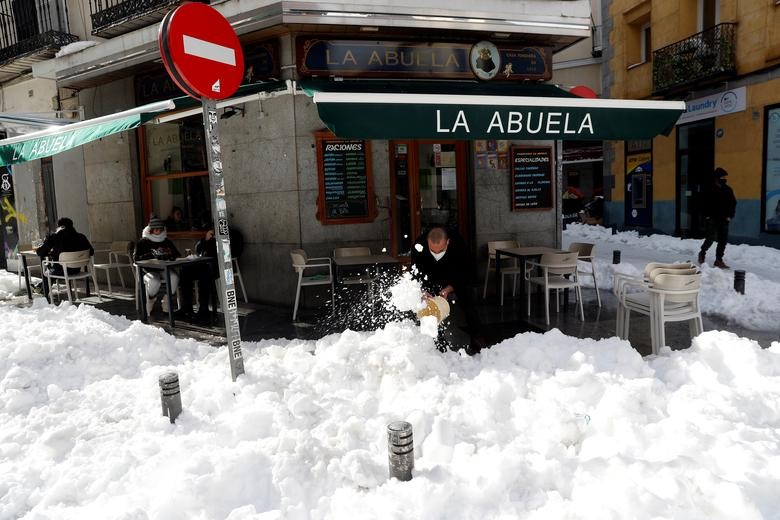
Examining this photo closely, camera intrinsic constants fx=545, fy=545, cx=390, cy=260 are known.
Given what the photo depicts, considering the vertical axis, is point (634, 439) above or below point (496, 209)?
below

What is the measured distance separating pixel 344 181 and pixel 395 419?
5265 millimetres

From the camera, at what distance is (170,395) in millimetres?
3938

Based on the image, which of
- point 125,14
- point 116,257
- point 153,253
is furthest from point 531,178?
point 125,14

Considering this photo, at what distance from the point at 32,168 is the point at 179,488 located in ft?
42.4

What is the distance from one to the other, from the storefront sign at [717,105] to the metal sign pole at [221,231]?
13.0m

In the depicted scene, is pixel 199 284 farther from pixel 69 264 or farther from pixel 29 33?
pixel 29 33

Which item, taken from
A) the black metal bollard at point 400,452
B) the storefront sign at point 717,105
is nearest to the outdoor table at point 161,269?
the black metal bollard at point 400,452

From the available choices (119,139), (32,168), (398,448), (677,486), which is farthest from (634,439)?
(32,168)

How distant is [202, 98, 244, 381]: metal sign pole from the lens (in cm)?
436

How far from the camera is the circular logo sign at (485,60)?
8398 mm

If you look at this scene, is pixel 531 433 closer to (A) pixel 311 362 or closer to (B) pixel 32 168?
(A) pixel 311 362

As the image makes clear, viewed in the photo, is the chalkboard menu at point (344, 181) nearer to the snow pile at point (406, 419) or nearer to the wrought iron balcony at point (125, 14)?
the snow pile at point (406, 419)

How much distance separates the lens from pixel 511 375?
409cm

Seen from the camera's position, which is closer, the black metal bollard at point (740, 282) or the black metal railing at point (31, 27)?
the black metal bollard at point (740, 282)
